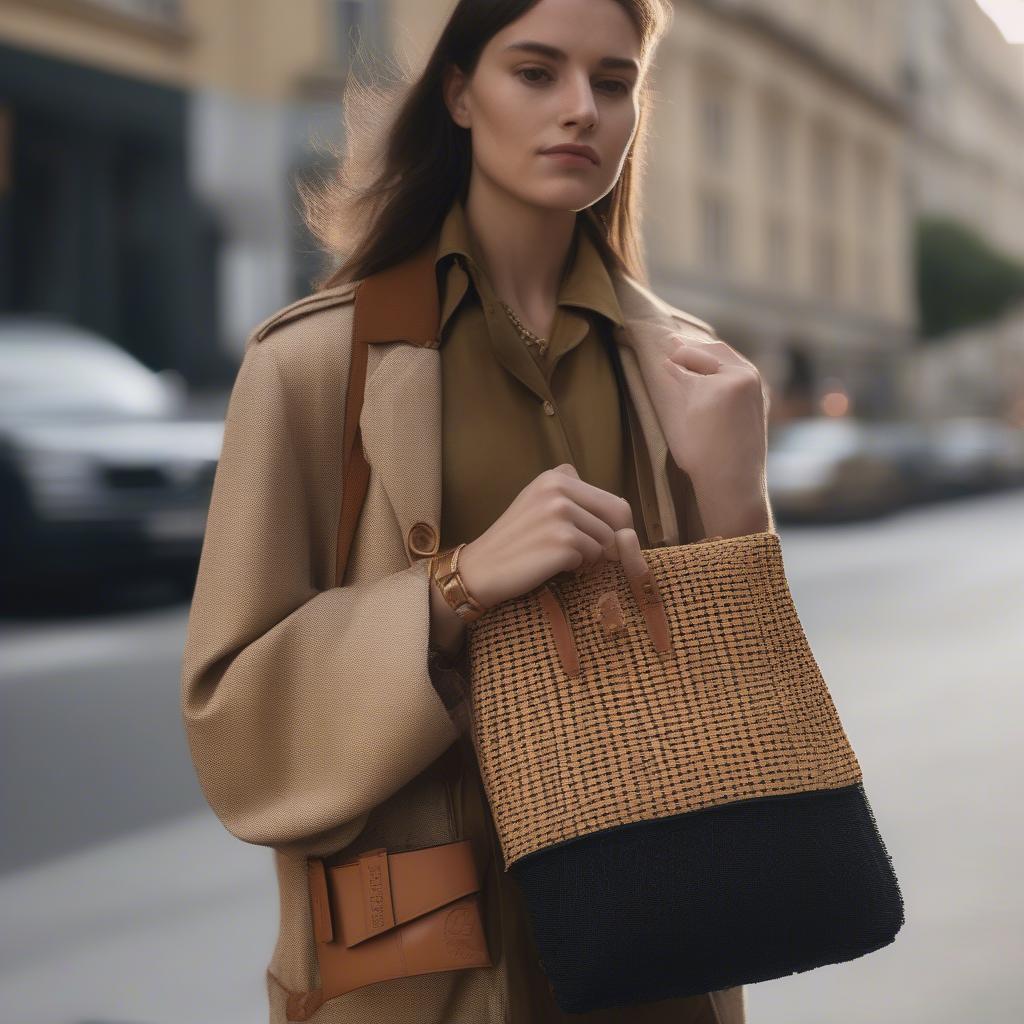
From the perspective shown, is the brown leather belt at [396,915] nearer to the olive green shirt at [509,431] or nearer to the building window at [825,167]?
the olive green shirt at [509,431]

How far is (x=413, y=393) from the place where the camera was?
61.6 inches

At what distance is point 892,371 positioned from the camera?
141ft

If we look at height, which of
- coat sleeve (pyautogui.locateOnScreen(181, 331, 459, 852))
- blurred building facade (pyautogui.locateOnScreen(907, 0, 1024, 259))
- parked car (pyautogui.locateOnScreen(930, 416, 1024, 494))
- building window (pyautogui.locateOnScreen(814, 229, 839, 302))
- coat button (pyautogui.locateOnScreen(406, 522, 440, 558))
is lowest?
coat sleeve (pyautogui.locateOnScreen(181, 331, 459, 852))

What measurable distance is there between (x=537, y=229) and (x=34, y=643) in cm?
735

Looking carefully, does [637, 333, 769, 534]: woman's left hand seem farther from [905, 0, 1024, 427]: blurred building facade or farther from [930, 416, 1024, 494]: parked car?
[905, 0, 1024, 427]: blurred building facade

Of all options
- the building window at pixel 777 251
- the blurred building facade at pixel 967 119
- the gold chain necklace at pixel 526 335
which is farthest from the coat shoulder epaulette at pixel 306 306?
the blurred building facade at pixel 967 119

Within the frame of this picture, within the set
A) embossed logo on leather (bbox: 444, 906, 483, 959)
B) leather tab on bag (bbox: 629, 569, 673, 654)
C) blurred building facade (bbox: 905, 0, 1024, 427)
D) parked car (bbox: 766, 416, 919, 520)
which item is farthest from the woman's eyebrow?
blurred building facade (bbox: 905, 0, 1024, 427)

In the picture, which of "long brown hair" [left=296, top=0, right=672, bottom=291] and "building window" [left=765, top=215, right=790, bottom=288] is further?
"building window" [left=765, top=215, right=790, bottom=288]

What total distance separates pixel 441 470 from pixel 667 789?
401mm

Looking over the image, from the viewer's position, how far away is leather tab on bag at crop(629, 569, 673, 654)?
1.44 meters

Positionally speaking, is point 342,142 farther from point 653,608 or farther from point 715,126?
point 715,126

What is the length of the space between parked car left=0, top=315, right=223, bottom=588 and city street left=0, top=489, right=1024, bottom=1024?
45 centimetres

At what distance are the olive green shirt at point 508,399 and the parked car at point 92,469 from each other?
23.1 ft

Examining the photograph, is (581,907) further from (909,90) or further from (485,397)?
(909,90)
